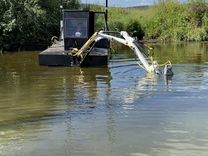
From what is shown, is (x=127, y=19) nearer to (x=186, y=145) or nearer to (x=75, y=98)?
(x=75, y=98)

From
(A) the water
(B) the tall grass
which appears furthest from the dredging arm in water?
(B) the tall grass

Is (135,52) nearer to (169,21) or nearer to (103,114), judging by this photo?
(103,114)

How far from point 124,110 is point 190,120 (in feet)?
5.97

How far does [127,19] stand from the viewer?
4950 centimetres

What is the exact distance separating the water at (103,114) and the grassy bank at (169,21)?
1184 inches

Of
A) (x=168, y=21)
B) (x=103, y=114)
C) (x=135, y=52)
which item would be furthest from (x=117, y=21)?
(x=103, y=114)

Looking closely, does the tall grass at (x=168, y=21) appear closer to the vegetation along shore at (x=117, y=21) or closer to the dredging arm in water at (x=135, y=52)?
the vegetation along shore at (x=117, y=21)

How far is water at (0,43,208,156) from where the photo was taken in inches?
342

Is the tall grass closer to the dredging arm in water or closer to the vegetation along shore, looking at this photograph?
the vegetation along shore

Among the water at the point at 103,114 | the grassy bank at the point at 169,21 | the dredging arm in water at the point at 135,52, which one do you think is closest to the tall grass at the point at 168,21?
the grassy bank at the point at 169,21

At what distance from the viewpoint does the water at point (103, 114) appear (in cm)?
869

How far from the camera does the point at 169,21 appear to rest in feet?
172

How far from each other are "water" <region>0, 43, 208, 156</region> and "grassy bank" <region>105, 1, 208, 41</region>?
1184 inches

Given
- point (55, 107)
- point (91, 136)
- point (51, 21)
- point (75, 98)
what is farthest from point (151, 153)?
point (51, 21)
